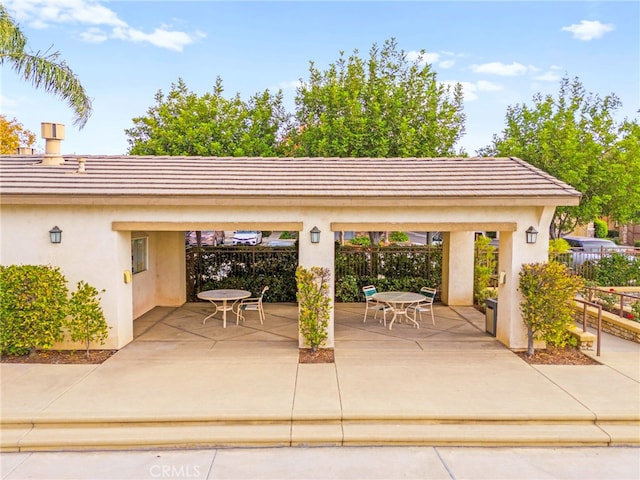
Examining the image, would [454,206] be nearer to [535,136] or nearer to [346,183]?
[346,183]

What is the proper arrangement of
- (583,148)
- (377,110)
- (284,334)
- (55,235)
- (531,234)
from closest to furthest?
(55,235)
(531,234)
(284,334)
(377,110)
(583,148)

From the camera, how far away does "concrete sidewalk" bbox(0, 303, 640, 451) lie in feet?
19.1

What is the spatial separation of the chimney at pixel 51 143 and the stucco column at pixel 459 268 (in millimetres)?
11087

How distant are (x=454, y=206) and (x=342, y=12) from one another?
1107cm

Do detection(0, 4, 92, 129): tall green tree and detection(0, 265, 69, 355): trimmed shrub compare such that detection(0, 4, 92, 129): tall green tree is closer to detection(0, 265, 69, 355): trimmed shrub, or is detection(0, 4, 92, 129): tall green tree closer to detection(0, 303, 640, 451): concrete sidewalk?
detection(0, 265, 69, 355): trimmed shrub

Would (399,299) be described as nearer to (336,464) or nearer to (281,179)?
(281,179)

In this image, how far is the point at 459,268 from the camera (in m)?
13.5

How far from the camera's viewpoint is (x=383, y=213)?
29.9 feet

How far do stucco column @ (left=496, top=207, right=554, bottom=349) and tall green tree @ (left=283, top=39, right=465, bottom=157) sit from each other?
8.50 m

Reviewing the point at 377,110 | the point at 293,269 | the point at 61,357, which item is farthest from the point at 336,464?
the point at 377,110

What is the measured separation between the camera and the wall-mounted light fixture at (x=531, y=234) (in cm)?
897

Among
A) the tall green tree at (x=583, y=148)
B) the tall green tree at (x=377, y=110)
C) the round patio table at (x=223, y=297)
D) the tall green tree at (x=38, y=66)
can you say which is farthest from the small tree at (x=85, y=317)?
the tall green tree at (x=583, y=148)

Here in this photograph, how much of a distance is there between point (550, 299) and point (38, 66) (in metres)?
14.7

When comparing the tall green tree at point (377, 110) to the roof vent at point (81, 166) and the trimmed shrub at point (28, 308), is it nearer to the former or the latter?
the roof vent at point (81, 166)
